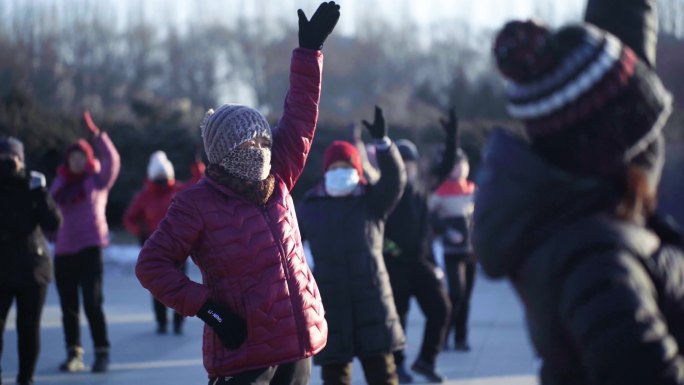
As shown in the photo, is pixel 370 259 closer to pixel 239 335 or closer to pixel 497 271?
pixel 239 335

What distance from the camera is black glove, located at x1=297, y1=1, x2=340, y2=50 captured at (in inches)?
164

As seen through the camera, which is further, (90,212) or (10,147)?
(90,212)

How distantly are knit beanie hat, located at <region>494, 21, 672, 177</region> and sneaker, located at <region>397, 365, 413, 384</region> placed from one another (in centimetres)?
583

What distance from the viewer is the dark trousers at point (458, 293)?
9.23 metres

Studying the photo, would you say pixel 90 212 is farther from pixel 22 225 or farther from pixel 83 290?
pixel 22 225

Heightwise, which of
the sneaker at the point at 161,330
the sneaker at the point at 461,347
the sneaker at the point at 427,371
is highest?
the sneaker at the point at 427,371

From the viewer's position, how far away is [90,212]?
8.36 m

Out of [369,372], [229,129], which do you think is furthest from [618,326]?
[369,372]

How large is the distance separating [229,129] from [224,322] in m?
0.74

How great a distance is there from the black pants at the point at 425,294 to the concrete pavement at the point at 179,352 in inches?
11.5

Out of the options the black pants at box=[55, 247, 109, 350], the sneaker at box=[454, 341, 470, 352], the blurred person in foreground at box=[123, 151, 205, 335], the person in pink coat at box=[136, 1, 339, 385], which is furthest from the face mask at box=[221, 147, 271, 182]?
the blurred person in foreground at box=[123, 151, 205, 335]

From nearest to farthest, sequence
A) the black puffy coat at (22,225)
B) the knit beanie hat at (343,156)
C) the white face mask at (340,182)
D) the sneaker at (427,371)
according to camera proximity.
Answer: the white face mask at (340,182) < the knit beanie hat at (343,156) < the black puffy coat at (22,225) < the sneaker at (427,371)

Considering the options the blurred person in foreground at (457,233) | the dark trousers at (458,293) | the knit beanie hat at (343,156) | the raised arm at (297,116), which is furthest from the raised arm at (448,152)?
the raised arm at (297,116)

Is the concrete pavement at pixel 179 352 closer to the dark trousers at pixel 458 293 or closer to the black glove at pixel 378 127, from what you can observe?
the dark trousers at pixel 458 293
